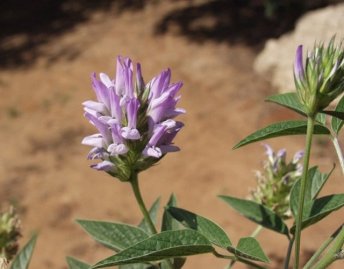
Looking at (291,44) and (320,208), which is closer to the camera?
(320,208)

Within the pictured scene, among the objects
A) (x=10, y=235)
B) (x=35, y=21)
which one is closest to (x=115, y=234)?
(x=10, y=235)

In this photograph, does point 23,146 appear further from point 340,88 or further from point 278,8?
point 340,88

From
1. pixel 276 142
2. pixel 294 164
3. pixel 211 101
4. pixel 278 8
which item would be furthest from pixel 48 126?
pixel 294 164

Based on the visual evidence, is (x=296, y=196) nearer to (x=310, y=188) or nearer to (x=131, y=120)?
(x=310, y=188)

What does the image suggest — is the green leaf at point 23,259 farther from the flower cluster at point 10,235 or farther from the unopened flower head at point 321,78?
the unopened flower head at point 321,78

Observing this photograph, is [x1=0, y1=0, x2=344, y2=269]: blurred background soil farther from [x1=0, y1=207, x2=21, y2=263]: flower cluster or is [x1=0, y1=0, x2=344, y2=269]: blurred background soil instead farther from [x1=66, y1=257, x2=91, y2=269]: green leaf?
[x1=66, y1=257, x2=91, y2=269]: green leaf

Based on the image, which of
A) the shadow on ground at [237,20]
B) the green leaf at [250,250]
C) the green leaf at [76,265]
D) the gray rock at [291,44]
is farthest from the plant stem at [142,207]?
the shadow on ground at [237,20]
